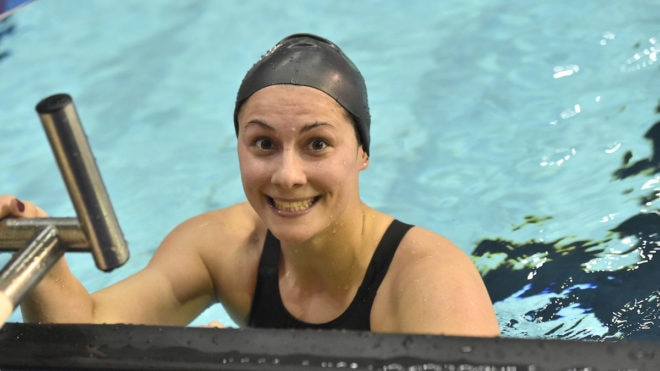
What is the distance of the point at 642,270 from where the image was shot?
3139 millimetres

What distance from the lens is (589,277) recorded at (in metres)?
3.20

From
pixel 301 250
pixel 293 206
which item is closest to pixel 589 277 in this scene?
pixel 301 250

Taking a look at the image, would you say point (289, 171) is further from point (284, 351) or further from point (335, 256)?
point (284, 351)

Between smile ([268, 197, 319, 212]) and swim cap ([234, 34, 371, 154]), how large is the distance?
24cm

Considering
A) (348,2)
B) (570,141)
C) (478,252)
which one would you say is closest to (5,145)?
(348,2)

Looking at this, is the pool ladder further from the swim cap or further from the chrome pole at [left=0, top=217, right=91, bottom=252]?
the swim cap

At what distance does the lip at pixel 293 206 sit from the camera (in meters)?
2.11

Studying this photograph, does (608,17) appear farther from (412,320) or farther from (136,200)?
(412,320)

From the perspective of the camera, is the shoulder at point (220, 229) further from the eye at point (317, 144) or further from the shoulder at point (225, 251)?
the eye at point (317, 144)

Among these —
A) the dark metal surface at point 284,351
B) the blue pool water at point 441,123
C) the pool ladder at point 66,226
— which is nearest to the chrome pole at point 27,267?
the pool ladder at point 66,226

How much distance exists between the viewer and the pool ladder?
3.86 feet

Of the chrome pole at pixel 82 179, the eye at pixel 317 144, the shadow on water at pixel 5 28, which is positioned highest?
the shadow on water at pixel 5 28

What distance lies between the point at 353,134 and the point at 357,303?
465mm

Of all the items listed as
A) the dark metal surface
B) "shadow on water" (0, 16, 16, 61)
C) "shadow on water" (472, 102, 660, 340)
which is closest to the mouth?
the dark metal surface
